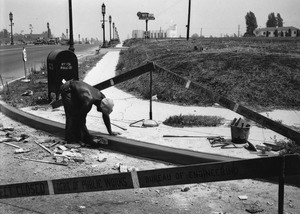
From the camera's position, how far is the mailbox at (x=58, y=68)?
9232 mm

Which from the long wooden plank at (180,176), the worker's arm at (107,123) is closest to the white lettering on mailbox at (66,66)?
the worker's arm at (107,123)

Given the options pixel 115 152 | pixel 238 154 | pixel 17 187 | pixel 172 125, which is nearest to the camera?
pixel 17 187

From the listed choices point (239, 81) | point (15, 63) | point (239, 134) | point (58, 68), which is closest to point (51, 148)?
point (239, 134)

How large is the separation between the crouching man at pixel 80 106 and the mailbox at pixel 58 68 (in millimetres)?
3320

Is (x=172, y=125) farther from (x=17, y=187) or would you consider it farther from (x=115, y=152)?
(x=17, y=187)

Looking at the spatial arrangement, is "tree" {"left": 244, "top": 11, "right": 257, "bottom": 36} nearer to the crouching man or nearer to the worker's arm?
the worker's arm

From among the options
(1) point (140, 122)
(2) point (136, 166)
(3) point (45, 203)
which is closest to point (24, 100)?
(1) point (140, 122)

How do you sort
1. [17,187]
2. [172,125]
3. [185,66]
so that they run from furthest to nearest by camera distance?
[185,66], [172,125], [17,187]

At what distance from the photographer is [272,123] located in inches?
211

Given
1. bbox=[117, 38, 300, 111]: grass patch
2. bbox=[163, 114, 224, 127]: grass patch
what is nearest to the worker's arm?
bbox=[163, 114, 224, 127]: grass patch

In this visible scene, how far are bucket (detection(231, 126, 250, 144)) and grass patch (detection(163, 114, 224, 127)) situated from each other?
1.26m

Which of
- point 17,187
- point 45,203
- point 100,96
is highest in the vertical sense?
point 100,96

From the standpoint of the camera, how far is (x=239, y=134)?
5832 millimetres

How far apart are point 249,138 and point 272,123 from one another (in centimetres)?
91
